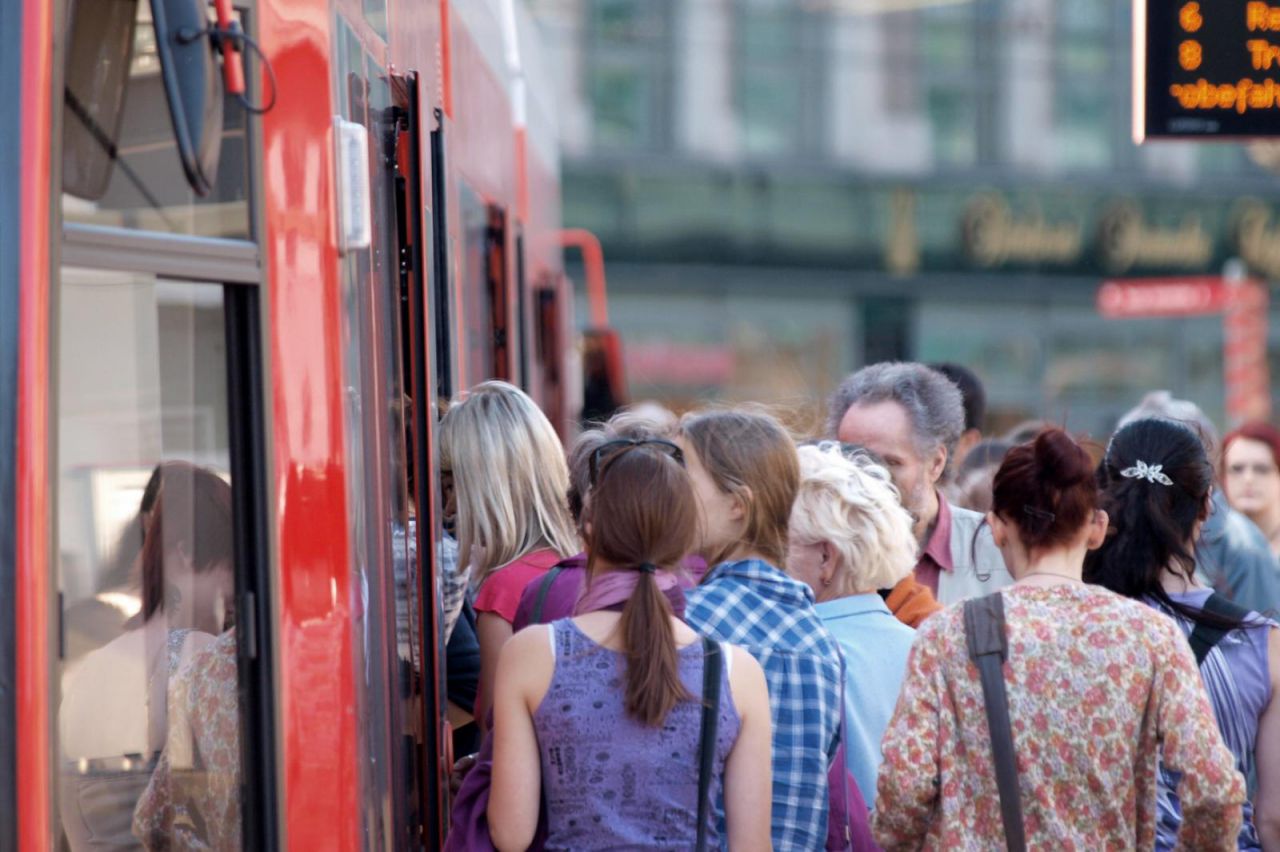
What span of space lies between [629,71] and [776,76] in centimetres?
198

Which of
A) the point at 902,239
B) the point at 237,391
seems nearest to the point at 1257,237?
the point at 902,239

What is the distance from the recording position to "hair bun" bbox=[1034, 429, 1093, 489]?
286cm

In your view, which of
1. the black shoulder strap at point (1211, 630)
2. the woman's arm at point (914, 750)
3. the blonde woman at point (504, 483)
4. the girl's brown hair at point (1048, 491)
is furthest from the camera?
the blonde woman at point (504, 483)

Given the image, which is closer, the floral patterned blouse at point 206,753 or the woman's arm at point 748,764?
the floral patterned blouse at point 206,753

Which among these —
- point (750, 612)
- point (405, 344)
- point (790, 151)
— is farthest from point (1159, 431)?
point (790, 151)

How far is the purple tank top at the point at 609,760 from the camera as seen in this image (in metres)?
2.57

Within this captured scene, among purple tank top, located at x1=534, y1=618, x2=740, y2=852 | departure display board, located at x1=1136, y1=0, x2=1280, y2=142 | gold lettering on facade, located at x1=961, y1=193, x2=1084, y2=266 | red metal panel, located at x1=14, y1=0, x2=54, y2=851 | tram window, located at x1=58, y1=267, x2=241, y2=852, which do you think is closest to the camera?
red metal panel, located at x1=14, y1=0, x2=54, y2=851

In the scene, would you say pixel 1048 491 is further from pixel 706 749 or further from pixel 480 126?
pixel 480 126

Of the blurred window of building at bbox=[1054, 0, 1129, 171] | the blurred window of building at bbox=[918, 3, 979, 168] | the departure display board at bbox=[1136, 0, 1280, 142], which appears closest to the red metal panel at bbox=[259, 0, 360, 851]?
the departure display board at bbox=[1136, 0, 1280, 142]

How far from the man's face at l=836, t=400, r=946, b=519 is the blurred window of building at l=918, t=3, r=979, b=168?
19.7 metres

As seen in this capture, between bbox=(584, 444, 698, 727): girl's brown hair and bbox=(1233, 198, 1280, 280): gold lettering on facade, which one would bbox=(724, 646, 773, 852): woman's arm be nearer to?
bbox=(584, 444, 698, 727): girl's brown hair

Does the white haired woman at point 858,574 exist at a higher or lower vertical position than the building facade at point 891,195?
lower

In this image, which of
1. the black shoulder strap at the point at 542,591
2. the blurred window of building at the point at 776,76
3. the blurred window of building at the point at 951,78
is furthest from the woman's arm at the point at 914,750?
the blurred window of building at the point at 951,78

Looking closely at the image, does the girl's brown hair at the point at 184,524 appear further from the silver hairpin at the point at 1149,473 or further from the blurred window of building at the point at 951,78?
the blurred window of building at the point at 951,78
